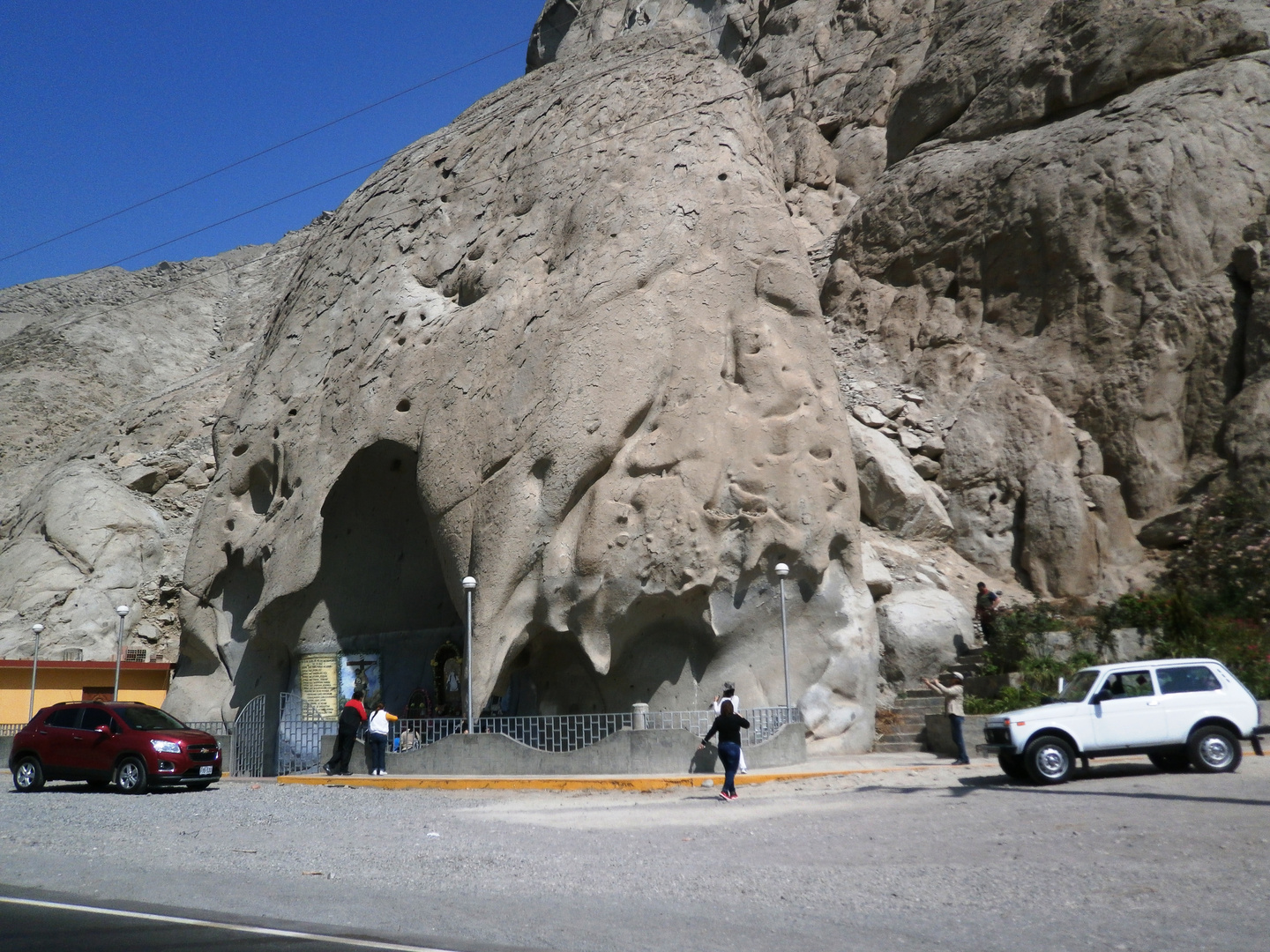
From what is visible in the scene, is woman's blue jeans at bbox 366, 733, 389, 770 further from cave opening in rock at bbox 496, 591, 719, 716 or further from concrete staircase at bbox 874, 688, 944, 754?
concrete staircase at bbox 874, 688, 944, 754

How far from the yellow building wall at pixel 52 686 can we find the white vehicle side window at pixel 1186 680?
24.0 m

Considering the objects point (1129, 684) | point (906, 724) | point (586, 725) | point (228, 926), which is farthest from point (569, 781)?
point (228, 926)

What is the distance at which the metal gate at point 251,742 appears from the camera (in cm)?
1970

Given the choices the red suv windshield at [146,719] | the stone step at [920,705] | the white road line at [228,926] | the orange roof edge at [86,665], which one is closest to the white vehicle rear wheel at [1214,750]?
the stone step at [920,705]

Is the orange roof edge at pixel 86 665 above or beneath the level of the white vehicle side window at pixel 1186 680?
above

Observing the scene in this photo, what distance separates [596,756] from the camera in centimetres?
1455

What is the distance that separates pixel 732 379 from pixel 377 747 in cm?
903

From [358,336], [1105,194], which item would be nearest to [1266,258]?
[1105,194]

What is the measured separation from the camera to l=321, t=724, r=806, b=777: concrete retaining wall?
14.4m

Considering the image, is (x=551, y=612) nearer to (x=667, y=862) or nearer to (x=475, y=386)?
(x=475, y=386)

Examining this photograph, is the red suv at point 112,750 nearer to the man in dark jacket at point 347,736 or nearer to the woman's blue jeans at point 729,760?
the man in dark jacket at point 347,736

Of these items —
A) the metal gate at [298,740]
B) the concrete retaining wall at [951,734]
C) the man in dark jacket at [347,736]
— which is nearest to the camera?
the man in dark jacket at [347,736]

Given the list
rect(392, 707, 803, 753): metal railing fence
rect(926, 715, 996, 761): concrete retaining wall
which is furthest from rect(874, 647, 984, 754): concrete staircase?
rect(392, 707, 803, 753): metal railing fence

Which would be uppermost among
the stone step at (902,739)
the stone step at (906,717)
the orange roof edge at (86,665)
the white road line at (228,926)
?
the orange roof edge at (86,665)
